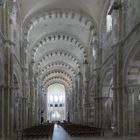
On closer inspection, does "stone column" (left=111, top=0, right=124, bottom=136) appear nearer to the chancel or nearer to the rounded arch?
the chancel

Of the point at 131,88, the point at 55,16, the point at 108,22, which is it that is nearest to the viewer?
the point at 131,88

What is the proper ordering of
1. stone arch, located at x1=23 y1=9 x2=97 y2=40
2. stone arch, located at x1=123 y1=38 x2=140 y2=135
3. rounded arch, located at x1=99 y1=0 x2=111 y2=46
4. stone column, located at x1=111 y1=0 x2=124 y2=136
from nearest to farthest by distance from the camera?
stone arch, located at x1=123 y1=38 x2=140 y2=135 → stone column, located at x1=111 y1=0 x2=124 y2=136 → rounded arch, located at x1=99 y1=0 x2=111 y2=46 → stone arch, located at x1=23 y1=9 x2=97 y2=40

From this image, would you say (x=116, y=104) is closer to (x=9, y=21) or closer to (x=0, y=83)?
(x=0, y=83)

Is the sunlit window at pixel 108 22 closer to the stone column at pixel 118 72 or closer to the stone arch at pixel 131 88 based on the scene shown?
the stone column at pixel 118 72

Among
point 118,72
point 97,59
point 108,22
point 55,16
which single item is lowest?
point 118,72

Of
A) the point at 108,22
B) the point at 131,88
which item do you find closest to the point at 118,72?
the point at 131,88

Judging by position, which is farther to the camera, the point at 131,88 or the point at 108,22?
the point at 108,22

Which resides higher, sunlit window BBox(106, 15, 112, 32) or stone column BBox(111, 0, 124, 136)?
sunlit window BBox(106, 15, 112, 32)

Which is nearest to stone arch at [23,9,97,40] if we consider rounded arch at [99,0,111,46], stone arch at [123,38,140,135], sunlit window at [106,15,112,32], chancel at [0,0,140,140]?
chancel at [0,0,140,140]

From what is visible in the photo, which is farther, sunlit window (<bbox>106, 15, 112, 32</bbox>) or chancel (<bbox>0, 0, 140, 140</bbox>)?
sunlit window (<bbox>106, 15, 112, 32</bbox>)

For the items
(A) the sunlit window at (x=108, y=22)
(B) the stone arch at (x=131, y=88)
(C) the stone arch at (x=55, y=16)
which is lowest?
(B) the stone arch at (x=131, y=88)

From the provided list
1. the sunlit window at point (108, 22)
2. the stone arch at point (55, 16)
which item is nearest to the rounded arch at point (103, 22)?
the sunlit window at point (108, 22)

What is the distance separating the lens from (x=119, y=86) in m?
28.0

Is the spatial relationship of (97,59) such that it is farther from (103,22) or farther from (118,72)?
(118,72)
